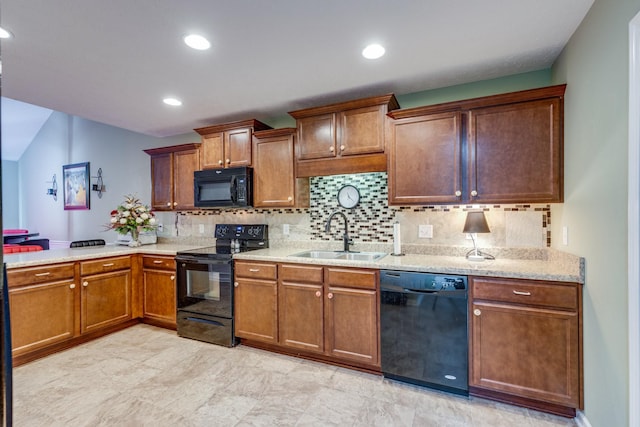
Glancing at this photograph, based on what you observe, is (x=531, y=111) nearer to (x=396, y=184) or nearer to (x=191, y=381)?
(x=396, y=184)

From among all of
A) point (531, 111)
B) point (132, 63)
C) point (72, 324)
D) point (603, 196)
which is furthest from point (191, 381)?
point (531, 111)

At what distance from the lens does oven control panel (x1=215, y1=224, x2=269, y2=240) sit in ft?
11.7

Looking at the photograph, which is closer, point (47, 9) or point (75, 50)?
point (47, 9)

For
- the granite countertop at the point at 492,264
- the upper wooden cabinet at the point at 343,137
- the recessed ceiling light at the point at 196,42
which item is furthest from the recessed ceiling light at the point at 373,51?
the granite countertop at the point at 492,264

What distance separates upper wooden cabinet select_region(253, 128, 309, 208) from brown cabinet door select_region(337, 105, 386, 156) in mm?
560

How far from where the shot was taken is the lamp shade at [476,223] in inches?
94.6

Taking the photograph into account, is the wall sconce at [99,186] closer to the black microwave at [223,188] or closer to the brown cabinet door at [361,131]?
the black microwave at [223,188]

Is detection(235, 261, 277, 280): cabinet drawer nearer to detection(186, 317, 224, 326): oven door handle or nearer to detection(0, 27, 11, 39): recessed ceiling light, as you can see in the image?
detection(186, 317, 224, 326): oven door handle

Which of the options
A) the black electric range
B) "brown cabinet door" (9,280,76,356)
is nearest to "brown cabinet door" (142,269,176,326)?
the black electric range

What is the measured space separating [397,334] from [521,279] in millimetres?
913

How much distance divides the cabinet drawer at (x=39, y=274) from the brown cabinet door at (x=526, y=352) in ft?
11.6

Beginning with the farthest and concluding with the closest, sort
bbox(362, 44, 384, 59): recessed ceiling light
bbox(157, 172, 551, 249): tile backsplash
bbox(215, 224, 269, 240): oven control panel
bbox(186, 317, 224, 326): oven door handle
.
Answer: bbox(215, 224, 269, 240): oven control panel < bbox(186, 317, 224, 326): oven door handle < bbox(157, 172, 551, 249): tile backsplash < bbox(362, 44, 384, 59): recessed ceiling light

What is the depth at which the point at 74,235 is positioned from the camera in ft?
17.4

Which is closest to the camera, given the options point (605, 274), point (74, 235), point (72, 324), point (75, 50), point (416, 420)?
point (605, 274)
